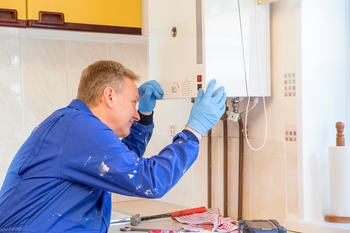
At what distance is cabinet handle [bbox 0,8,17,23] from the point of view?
1.69 meters

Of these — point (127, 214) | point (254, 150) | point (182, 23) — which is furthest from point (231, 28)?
point (127, 214)

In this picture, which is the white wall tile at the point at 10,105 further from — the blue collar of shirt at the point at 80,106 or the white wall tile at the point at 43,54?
the blue collar of shirt at the point at 80,106

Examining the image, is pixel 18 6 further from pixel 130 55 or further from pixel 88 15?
pixel 130 55

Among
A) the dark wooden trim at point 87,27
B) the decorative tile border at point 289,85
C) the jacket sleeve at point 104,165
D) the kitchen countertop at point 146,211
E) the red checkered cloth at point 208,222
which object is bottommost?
the kitchen countertop at point 146,211

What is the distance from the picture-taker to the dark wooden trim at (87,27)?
1.74 m

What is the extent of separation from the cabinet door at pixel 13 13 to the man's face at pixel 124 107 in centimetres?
73

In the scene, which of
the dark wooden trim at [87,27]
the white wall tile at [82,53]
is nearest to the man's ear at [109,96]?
the dark wooden trim at [87,27]

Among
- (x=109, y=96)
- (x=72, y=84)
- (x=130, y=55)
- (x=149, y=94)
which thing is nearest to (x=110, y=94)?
(x=109, y=96)

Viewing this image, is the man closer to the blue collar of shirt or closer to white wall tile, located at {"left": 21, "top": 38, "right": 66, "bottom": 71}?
the blue collar of shirt

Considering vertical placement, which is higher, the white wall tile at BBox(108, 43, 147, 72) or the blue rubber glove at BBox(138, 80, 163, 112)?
the white wall tile at BBox(108, 43, 147, 72)

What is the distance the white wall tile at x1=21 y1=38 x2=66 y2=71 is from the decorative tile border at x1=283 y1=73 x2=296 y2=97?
1268 millimetres

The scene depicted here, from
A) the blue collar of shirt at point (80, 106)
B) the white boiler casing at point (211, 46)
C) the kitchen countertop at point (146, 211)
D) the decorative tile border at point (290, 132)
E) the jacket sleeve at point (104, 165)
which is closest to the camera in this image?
the jacket sleeve at point (104, 165)

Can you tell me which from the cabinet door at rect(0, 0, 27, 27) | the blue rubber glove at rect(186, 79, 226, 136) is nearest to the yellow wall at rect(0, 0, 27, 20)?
the cabinet door at rect(0, 0, 27, 27)

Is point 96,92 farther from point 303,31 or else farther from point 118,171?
point 303,31
